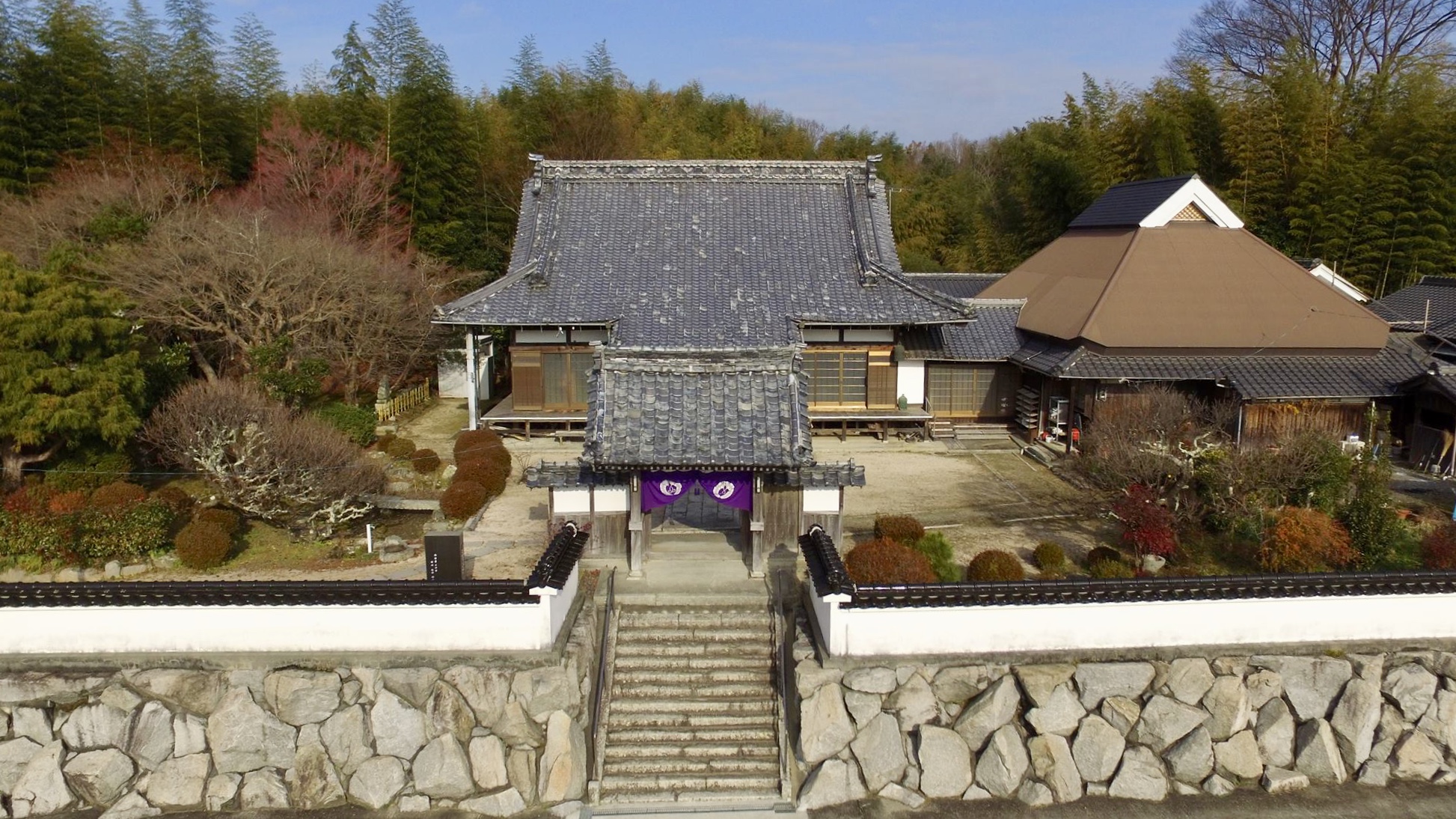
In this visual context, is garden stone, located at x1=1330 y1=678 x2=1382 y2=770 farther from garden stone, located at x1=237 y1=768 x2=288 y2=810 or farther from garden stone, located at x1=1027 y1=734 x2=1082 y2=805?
garden stone, located at x1=237 y1=768 x2=288 y2=810

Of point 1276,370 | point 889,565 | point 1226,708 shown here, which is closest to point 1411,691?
point 1226,708

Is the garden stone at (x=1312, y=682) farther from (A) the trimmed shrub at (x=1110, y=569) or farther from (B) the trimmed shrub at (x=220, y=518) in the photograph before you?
(B) the trimmed shrub at (x=220, y=518)

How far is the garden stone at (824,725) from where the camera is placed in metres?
9.46

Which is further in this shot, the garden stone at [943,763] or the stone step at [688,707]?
the stone step at [688,707]

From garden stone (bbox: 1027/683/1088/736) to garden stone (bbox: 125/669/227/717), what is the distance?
8.45 metres

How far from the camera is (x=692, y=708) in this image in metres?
9.88

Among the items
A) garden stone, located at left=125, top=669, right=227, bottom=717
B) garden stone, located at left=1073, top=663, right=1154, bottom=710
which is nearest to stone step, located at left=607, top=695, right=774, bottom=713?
garden stone, located at left=1073, top=663, right=1154, bottom=710

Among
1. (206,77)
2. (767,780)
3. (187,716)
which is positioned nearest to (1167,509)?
(767,780)

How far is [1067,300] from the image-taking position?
20406 mm

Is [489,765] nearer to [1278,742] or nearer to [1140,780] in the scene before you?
[1140,780]

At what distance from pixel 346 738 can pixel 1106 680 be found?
314 inches

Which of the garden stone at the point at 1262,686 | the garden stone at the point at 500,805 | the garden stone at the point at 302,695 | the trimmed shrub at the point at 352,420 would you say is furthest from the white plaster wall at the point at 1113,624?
the trimmed shrub at the point at 352,420

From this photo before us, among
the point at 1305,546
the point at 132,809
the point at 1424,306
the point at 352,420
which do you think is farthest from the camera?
the point at 1424,306

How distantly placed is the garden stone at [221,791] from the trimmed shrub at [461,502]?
227 inches
